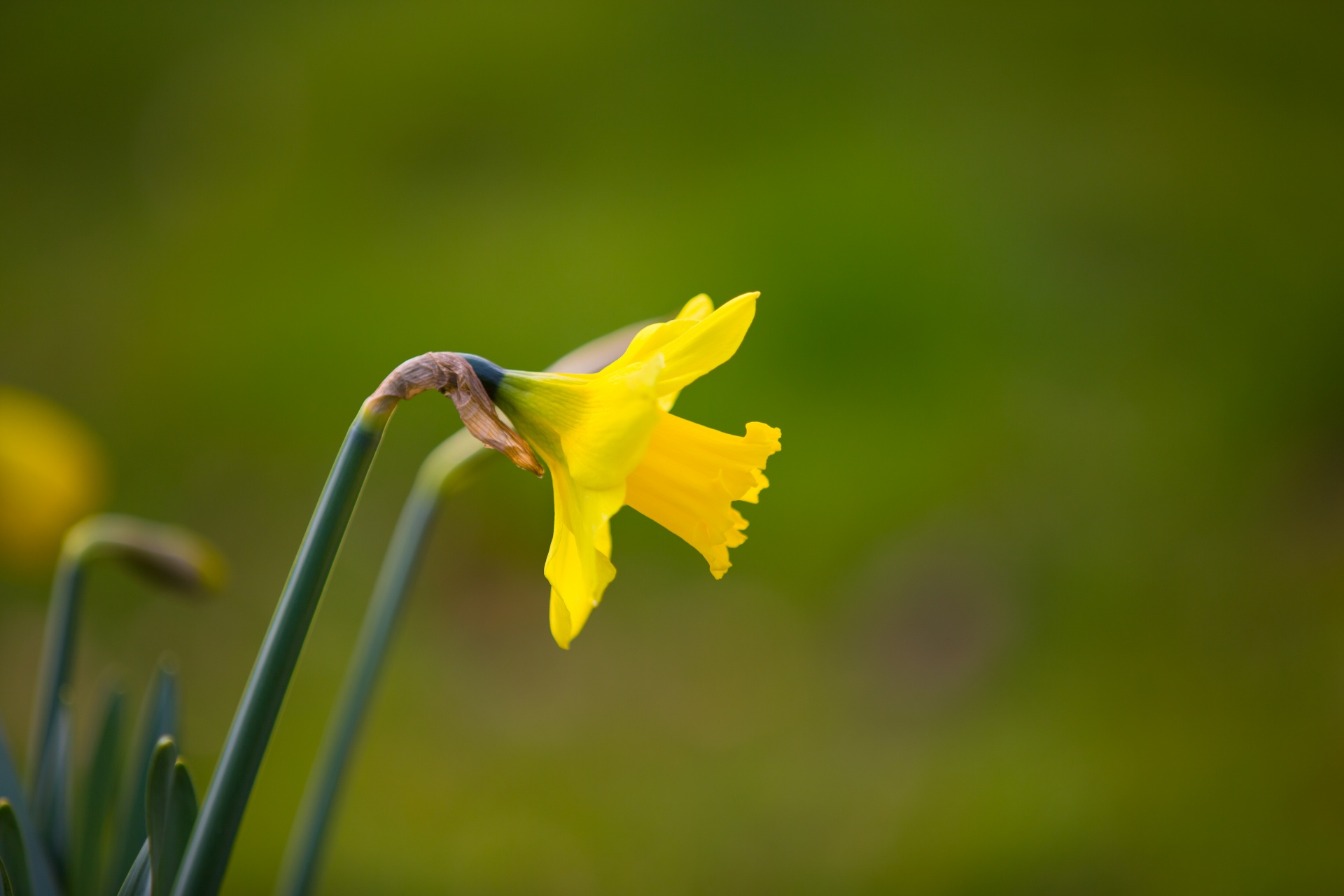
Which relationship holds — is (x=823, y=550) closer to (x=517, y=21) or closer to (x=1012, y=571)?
(x=1012, y=571)

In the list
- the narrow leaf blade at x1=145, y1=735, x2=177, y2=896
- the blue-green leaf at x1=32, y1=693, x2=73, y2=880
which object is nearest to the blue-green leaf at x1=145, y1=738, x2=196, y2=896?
the narrow leaf blade at x1=145, y1=735, x2=177, y2=896

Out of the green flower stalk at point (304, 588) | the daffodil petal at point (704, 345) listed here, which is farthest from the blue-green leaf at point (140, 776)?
the daffodil petal at point (704, 345)

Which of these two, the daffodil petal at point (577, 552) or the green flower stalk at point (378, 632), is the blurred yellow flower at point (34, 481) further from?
the daffodil petal at point (577, 552)

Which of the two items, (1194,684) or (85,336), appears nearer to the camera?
(1194,684)

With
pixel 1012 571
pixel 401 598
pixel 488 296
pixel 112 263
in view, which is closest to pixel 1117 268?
pixel 1012 571

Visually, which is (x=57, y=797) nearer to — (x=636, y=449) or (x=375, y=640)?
(x=375, y=640)

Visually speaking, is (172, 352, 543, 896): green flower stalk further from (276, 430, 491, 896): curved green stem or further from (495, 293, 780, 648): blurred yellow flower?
(276, 430, 491, 896): curved green stem
